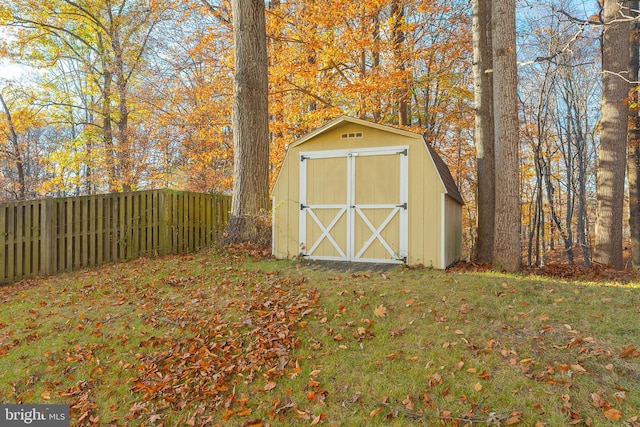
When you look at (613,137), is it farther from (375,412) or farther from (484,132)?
(375,412)

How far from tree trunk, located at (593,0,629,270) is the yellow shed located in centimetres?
341

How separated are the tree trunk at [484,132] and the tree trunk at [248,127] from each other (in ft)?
16.2

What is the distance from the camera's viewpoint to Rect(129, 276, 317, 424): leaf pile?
334cm

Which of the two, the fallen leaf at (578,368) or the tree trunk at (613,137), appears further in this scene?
the tree trunk at (613,137)

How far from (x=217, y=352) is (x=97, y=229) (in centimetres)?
585

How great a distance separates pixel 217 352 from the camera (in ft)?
13.0

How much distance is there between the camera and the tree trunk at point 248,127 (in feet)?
27.4

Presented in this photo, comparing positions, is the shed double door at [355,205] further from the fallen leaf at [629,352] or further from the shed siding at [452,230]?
the fallen leaf at [629,352]

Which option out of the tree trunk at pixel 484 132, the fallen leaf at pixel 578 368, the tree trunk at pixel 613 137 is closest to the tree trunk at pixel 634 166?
the tree trunk at pixel 613 137

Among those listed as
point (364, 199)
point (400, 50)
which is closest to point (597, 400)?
point (364, 199)

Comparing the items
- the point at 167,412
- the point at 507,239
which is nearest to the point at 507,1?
the point at 507,239

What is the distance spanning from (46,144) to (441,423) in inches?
850

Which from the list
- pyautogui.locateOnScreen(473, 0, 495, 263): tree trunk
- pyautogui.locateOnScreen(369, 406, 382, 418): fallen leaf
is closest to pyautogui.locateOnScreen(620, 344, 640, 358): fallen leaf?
pyautogui.locateOnScreen(369, 406, 382, 418): fallen leaf

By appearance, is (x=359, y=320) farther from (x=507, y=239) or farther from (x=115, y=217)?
(x=115, y=217)
